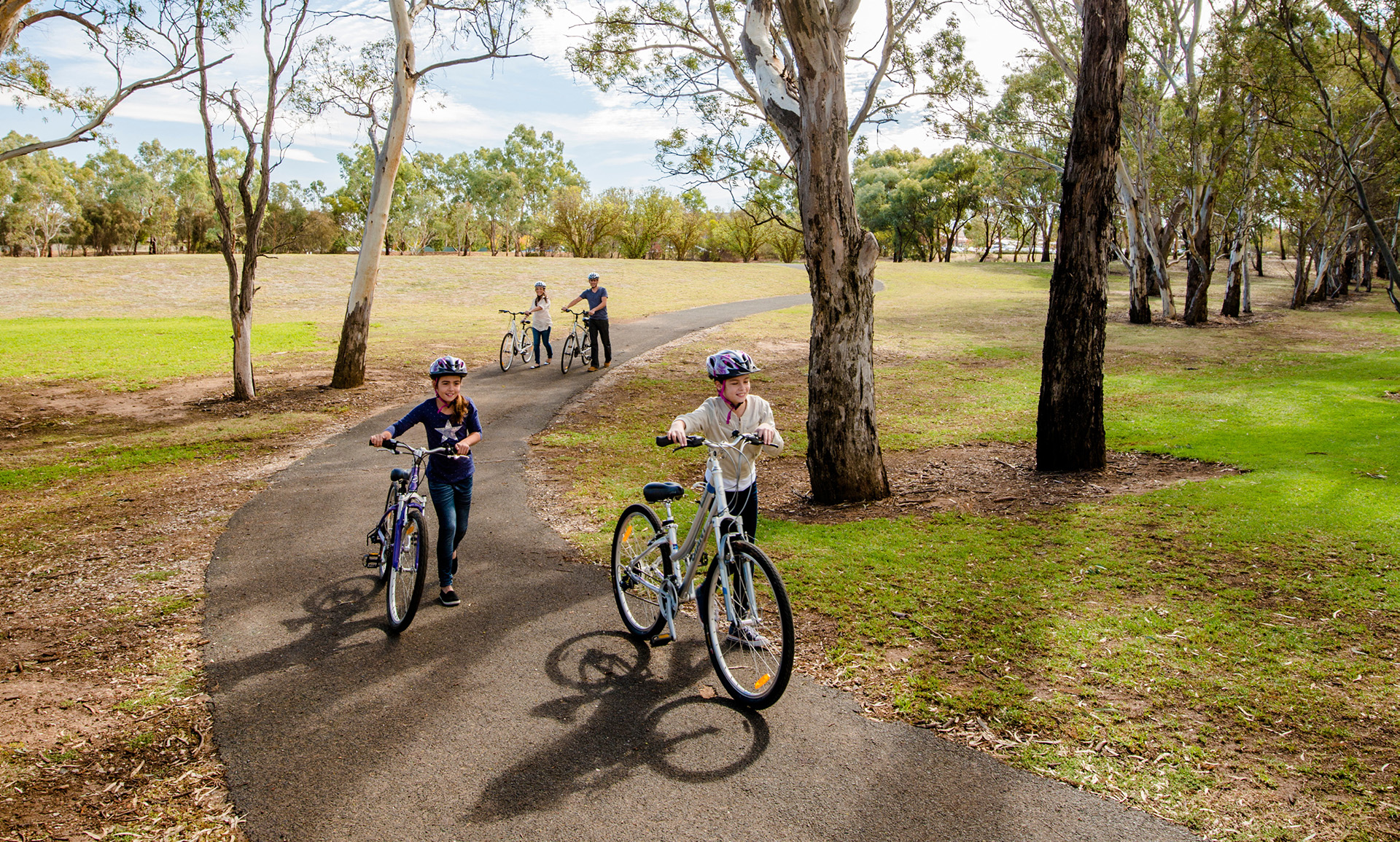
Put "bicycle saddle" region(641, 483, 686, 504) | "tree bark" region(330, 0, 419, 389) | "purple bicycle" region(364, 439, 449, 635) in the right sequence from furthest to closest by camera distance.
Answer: "tree bark" region(330, 0, 419, 389) < "purple bicycle" region(364, 439, 449, 635) < "bicycle saddle" region(641, 483, 686, 504)

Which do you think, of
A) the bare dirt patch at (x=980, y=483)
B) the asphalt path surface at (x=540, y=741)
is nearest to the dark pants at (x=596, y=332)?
the bare dirt patch at (x=980, y=483)

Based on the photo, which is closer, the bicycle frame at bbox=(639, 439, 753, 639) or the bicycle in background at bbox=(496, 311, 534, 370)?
the bicycle frame at bbox=(639, 439, 753, 639)

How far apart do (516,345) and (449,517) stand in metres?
14.3

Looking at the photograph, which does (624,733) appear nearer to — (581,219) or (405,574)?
(405,574)

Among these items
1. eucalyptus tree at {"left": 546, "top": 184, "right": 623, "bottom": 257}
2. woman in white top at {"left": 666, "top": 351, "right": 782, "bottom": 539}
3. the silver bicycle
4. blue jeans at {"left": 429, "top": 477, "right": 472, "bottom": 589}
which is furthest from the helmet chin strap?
eucalyptus tree at {"left": 546, "top": 184, "right": 623, "bottom": 257}

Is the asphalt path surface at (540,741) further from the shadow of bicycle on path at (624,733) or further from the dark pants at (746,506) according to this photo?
the dark pants at (746,506)

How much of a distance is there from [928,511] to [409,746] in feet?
20.6

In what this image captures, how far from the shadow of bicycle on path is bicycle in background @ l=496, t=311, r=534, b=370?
49.5 feet

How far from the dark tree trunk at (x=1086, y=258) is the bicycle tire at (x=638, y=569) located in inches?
251

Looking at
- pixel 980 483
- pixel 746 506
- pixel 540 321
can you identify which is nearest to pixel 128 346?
pixel 540 321

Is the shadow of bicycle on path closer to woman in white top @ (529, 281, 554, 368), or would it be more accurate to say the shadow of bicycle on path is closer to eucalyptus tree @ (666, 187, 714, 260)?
woman in white top @ (529, 281, 554, 368)

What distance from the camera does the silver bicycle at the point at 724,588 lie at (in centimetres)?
467

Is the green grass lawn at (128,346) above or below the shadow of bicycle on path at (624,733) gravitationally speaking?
above

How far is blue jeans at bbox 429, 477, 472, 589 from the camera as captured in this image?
6.25 meters
